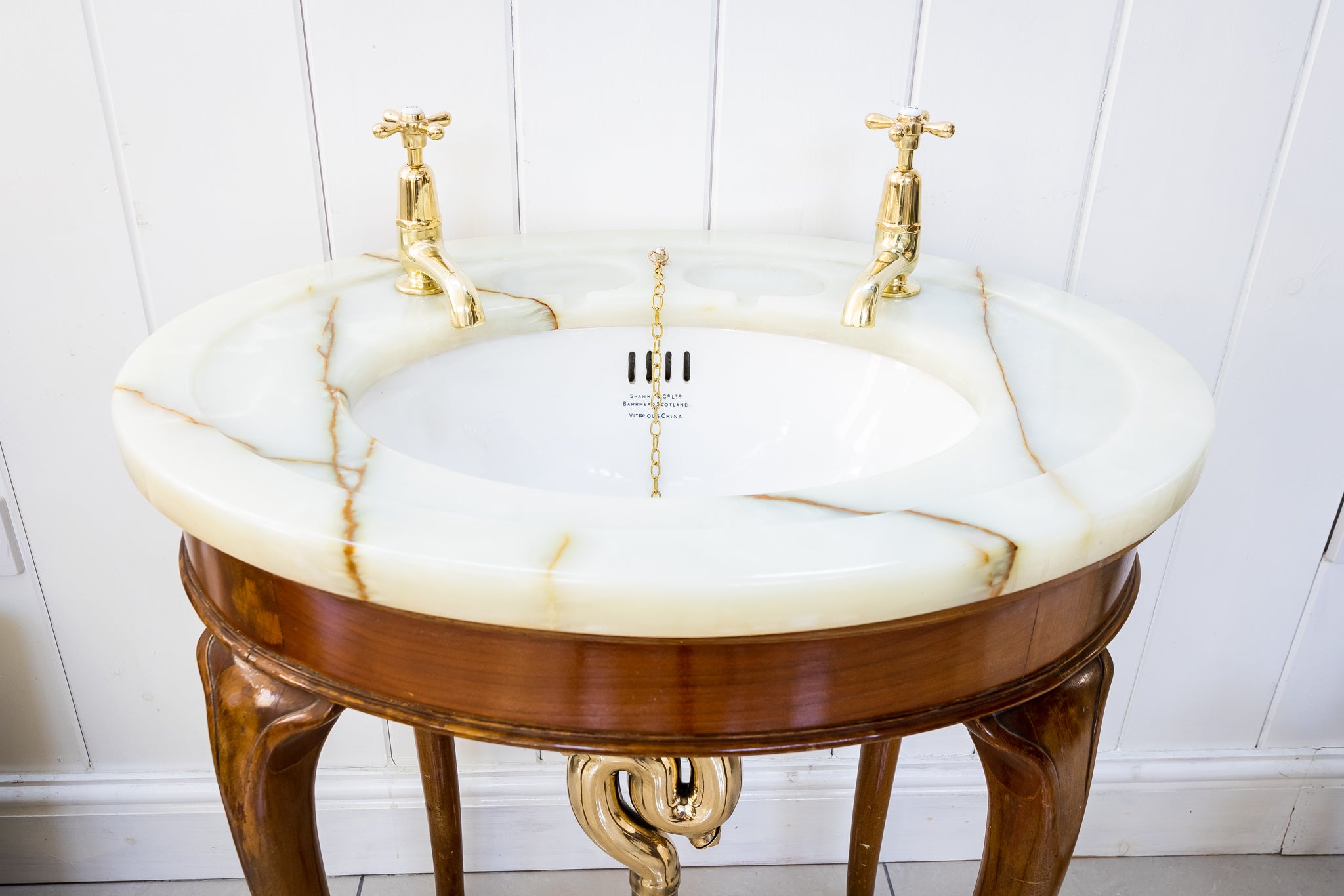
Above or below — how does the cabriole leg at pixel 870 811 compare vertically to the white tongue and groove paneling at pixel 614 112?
below

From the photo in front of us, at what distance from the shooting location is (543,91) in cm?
80

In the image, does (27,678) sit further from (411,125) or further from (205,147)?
(411,125)

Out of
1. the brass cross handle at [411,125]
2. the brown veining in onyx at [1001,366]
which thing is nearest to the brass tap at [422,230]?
the brass cross handle at [411,125]

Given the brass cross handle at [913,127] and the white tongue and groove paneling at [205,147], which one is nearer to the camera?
the brass cross handle at [913,127]

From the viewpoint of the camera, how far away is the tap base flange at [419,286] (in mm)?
700

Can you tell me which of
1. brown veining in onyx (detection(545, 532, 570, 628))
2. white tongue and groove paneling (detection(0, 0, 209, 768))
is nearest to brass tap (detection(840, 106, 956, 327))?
brown veining in onyx (detection(545, 532, 570, 628))

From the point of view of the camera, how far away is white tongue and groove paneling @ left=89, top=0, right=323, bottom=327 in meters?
0.78

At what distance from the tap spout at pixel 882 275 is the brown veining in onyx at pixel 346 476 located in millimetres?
342

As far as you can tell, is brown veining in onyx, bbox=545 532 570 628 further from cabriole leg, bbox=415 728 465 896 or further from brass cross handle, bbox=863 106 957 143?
cabriole leg, bbox=415 728 465 896

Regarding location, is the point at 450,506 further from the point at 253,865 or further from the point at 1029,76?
the point at 1029,76

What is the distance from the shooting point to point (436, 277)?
0.67 m

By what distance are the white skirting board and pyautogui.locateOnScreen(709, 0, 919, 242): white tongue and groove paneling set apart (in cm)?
63

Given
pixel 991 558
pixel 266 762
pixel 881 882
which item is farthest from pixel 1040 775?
pixel 881 882

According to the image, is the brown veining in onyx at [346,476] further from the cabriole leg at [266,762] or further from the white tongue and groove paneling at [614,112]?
the white tongue and groove paneling at [614,112]
